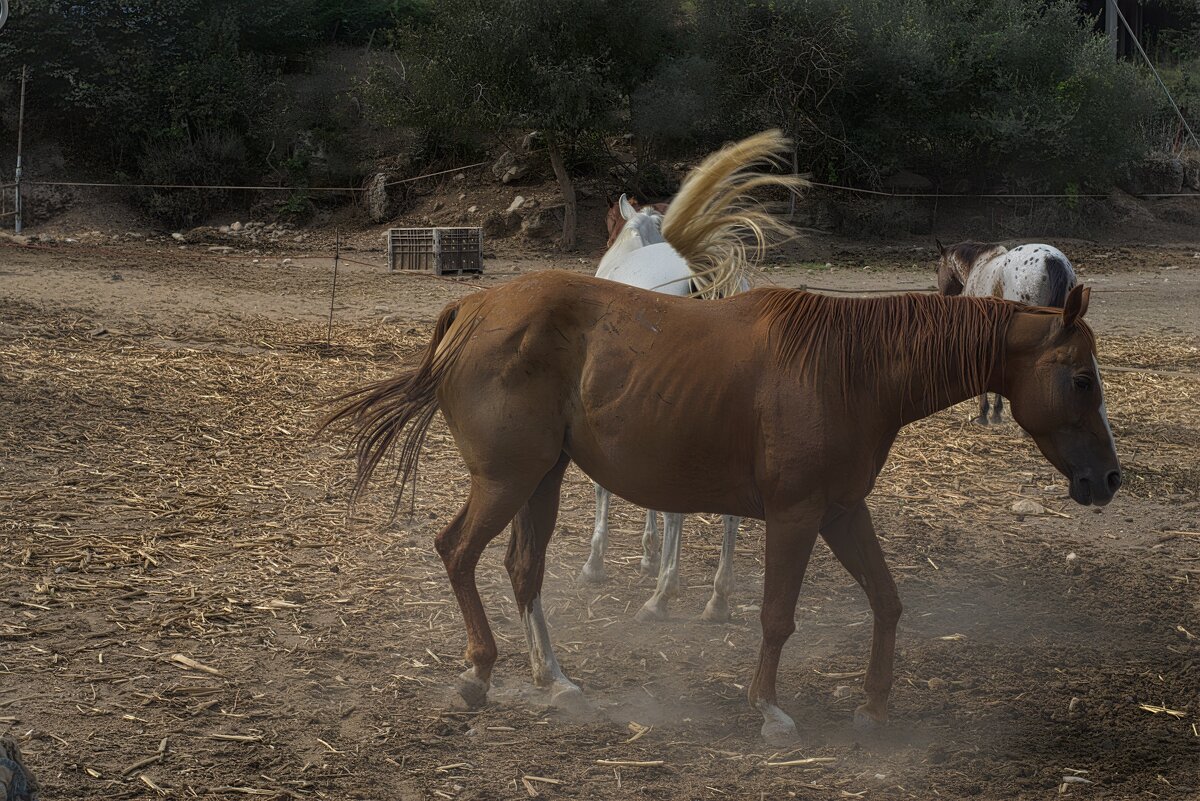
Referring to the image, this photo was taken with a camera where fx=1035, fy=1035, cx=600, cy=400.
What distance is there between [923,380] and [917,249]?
1821 cm

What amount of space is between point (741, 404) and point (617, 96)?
1766cm

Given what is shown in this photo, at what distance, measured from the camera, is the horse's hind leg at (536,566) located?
3.91 metres

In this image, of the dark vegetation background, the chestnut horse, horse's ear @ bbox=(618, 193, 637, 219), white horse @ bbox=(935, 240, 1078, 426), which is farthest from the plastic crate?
the chestnut horse

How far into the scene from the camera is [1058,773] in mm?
3352

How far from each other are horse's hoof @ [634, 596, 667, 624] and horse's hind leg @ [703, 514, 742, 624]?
0.19m

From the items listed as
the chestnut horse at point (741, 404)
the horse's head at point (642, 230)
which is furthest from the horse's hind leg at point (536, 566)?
the horse's head at point (642, 230)

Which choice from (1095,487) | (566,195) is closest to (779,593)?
(1095,487)

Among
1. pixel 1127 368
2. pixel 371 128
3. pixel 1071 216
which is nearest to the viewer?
pixel 1127 368

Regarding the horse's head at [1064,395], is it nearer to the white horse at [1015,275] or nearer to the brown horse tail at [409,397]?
the brown horse tail at [409,397]

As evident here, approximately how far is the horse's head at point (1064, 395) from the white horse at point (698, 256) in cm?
120

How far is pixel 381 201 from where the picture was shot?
872 inches

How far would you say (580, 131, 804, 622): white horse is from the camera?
4684mm

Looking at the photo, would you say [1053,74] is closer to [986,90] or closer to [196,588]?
[986,90]

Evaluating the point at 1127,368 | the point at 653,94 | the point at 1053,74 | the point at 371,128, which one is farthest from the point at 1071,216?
the point at 371,128
